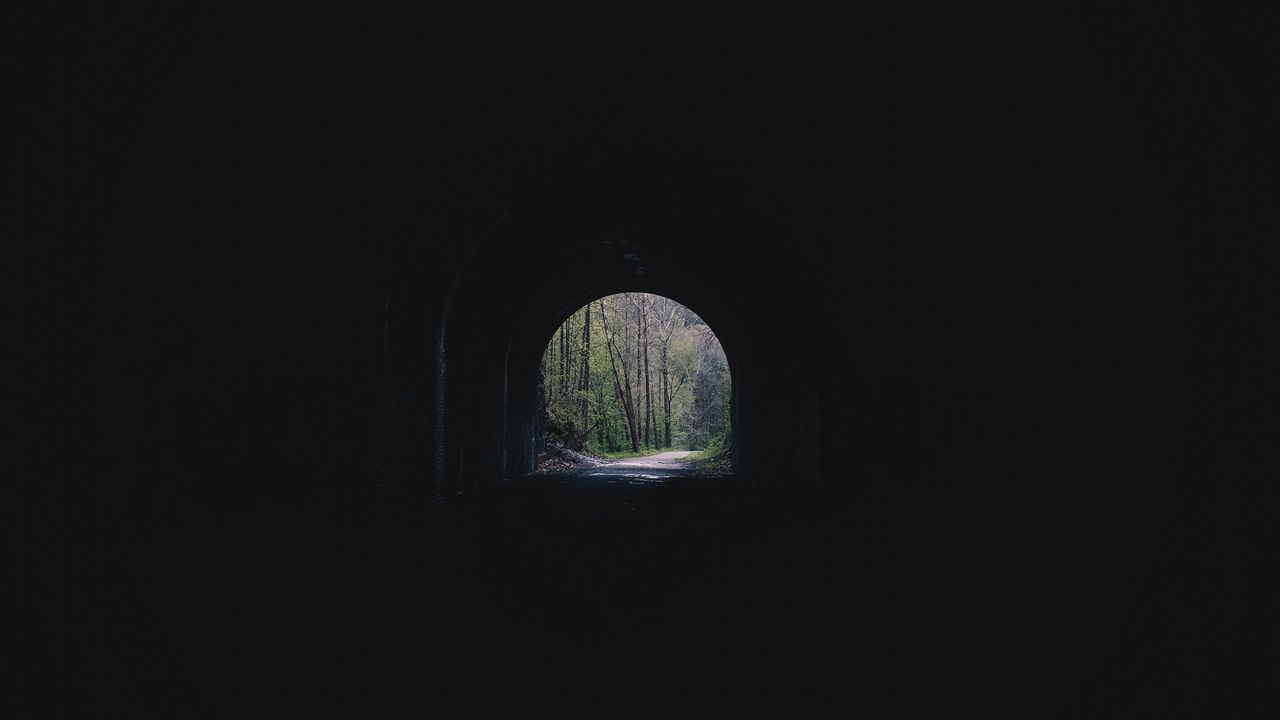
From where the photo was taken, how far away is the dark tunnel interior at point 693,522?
9.77ft

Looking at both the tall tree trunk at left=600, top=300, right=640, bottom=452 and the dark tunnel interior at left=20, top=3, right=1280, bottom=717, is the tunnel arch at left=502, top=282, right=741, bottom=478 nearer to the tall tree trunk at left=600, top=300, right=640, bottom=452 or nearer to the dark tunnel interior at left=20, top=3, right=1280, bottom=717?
the dark tunnel interior at left=20, top=3, right=1280, bottom=717

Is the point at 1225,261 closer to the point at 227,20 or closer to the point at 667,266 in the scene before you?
the point at 227,20

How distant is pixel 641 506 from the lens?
392 inches

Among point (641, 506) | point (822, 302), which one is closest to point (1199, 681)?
point (822, 302)

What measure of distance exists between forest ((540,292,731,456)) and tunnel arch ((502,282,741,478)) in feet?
13.2

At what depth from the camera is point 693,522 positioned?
26.2ft

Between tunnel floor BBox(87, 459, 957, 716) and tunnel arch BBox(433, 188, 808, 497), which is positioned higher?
tunnel arch BBox(433, 188, 808, 497)

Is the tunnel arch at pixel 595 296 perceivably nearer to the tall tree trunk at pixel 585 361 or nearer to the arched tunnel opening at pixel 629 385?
the arched tunnel opening at pixel 629 385

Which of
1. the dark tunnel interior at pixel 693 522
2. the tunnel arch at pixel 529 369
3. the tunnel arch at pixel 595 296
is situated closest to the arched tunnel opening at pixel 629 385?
the tunnel arch at pixel 529 369

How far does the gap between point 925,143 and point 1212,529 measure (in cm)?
329

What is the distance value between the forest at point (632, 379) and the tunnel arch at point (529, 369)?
4.03m

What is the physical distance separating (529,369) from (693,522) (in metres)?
12.3

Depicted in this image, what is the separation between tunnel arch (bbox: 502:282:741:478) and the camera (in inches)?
675

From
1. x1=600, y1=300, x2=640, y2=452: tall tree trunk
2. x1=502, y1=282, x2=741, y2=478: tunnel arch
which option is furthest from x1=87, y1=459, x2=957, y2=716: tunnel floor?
x1=600, y1=300, x2=640, y2=452: tall tree trunk
